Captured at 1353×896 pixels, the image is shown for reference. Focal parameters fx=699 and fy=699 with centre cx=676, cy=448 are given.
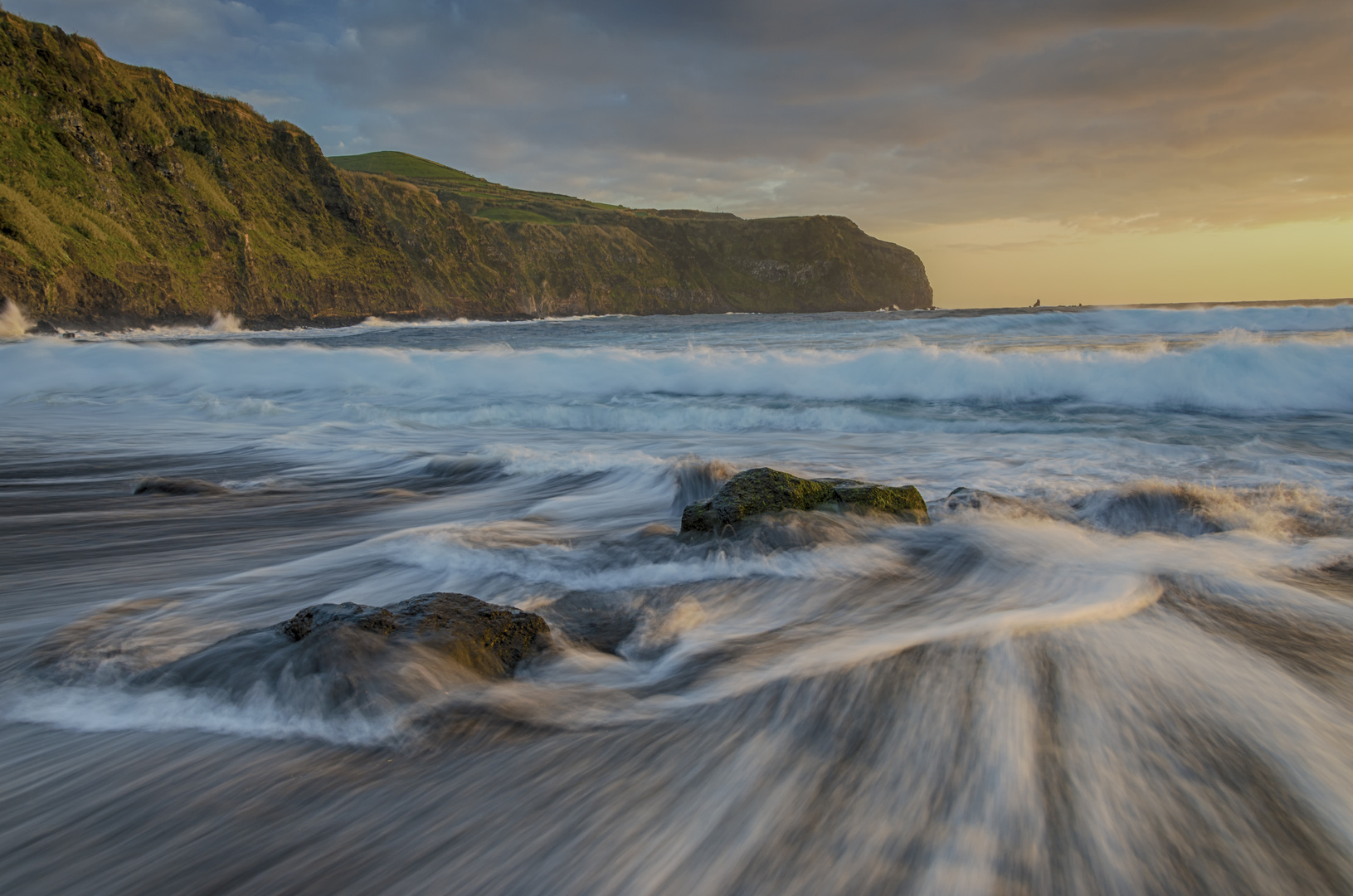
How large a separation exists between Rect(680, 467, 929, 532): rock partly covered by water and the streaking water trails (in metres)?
0.14

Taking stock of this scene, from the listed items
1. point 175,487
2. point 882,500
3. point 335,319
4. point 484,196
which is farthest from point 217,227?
point 484,196

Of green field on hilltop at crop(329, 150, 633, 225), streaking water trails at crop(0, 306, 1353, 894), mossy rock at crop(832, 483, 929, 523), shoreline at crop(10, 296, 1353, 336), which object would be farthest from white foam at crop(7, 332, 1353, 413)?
green field on hilltop at crop(329, 150, 633, 225)

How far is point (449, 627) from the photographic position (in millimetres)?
2615

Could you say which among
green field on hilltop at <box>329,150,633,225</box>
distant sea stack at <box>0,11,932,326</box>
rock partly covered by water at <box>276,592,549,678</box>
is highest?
green field on hilltop at <box>329,150,633,225</box>

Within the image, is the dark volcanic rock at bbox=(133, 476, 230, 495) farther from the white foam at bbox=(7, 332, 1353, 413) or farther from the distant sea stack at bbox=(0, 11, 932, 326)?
the distant sea stack at bbox=(0, 11, 932, 326)

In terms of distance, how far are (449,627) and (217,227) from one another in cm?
6699

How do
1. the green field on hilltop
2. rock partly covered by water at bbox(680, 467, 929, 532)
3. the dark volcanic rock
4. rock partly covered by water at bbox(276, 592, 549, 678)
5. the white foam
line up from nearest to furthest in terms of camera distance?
rock partly covered by water at bbox(276, 592, 549, 678) < rock partly covered by water at bbox(680, 467, 929, 532) < the dark volcanic rock < the white foam < the green field on hilltop

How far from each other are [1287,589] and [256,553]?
5.83 meters

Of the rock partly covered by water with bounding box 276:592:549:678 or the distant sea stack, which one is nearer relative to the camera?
the rock partly covered by water with bounding box 276:592:549:678

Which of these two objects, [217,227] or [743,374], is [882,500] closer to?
[743,374]

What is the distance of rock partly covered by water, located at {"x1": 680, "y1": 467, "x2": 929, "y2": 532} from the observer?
4426 millimetres

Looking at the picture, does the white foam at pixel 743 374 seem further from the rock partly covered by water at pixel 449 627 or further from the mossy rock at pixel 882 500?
the rock partly covered by water at pixel 449 627

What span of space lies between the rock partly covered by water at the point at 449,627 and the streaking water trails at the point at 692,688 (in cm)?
7

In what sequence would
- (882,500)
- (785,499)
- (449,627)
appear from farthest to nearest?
(882,500) < (785,499) < (449,627)
